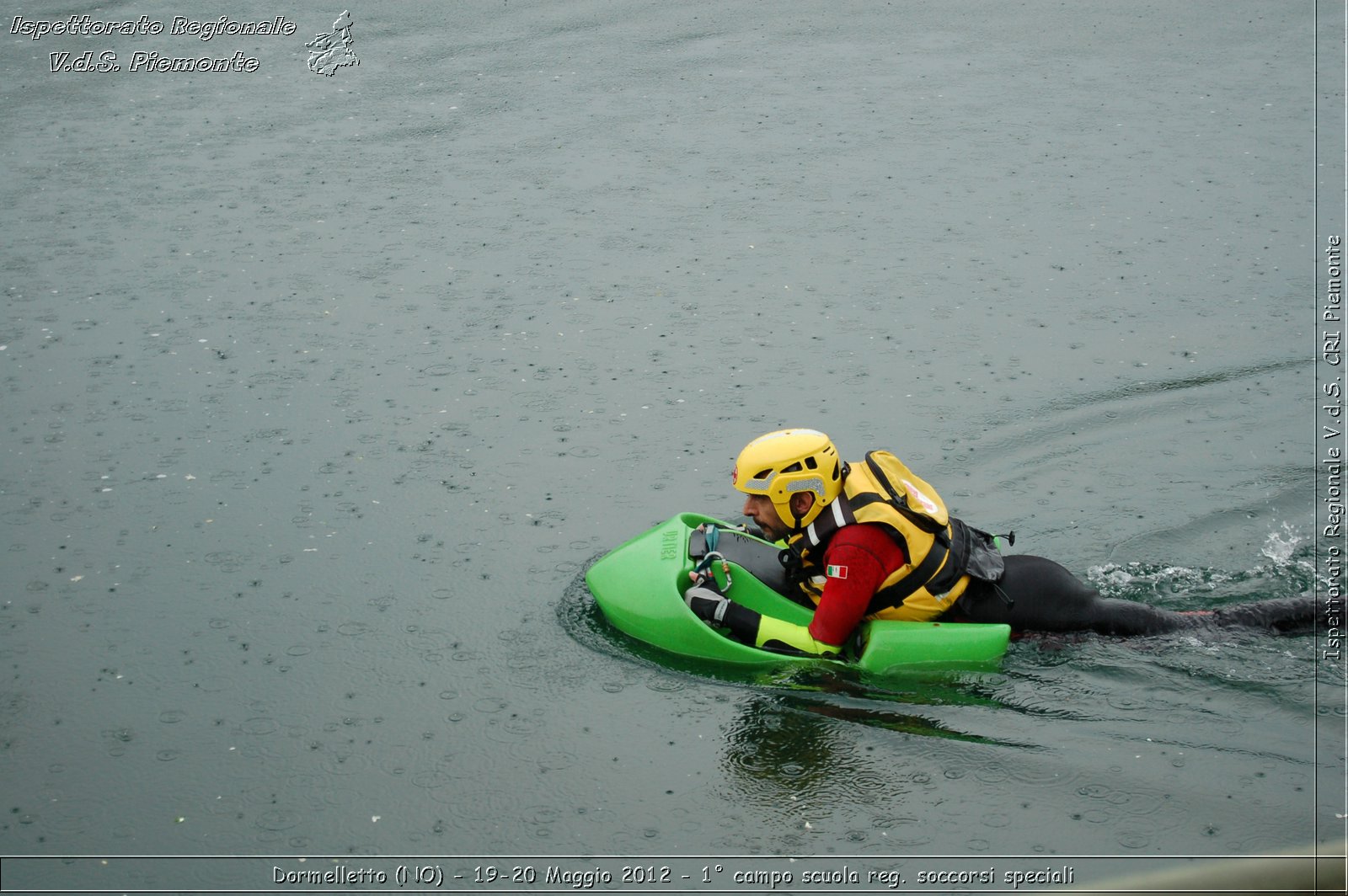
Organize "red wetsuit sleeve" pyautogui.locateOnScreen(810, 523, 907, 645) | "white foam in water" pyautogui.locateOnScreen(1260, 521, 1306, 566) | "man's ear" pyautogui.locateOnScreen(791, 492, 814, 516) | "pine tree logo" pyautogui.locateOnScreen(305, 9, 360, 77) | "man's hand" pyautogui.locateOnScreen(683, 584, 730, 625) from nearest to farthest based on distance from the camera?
"red wetsuit sleeve" pyautogui.locateOnScreen(810, 523, 907, 645) → "man's ear" pyautogui.locateOnScreen(791, 492, 814, 516) → "man's hand" pyautogui.locateOnScreen(683, 584, 730, 625) → "white foam in water" pyautogui.locateOnScreen(1260, 521, 1306, 566) → "pine tree logo" pyautogui.locateOnScreen(305, 9, 360, 77)

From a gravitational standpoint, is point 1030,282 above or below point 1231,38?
below

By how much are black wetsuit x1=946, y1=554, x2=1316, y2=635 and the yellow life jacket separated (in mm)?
99

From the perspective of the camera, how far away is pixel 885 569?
5.77 meters

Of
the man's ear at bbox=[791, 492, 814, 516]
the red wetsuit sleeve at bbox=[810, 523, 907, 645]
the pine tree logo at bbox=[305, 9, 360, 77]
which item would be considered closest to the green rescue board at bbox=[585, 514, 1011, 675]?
the red wetsuit sleeve at bbox=[810, 523, 907, 645]

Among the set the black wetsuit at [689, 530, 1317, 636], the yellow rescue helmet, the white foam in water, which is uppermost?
the yellow rescue helmet

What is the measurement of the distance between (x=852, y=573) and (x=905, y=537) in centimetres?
28

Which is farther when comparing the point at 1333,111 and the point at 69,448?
the point at 1333,111

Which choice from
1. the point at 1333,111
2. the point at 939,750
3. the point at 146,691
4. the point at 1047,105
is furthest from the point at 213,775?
the point at 1333,111

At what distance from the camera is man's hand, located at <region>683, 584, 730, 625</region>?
6055mm

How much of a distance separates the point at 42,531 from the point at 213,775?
2451mm

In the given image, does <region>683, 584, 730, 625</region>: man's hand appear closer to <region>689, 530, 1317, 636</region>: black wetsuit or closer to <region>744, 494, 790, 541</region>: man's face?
<region>689, 530, 1317, 636</region>: black wetsuit

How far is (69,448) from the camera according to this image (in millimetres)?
7922

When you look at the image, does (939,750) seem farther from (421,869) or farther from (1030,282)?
(1030,282)

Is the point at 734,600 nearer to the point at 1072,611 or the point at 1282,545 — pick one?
the point at 1072,611
